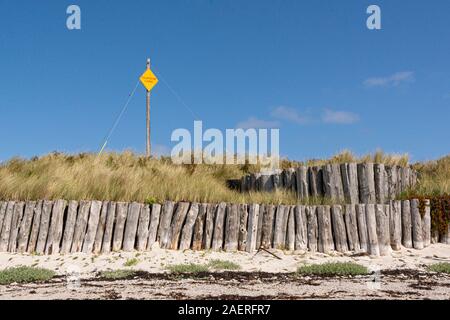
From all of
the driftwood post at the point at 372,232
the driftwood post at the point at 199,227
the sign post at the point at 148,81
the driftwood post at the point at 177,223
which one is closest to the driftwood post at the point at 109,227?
the driftwood post at the point at 177,223

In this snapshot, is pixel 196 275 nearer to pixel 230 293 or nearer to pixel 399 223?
pixel 230 293

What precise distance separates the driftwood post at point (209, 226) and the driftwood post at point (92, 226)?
85.8 inches

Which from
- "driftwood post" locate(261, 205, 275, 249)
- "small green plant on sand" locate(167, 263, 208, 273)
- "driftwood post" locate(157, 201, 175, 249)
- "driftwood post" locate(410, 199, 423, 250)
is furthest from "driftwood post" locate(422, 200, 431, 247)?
"driftwood post" locate(157, 201, 175, 249)

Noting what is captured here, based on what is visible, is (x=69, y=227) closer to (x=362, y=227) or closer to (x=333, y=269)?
(x=333, y=269)

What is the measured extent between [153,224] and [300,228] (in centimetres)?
292

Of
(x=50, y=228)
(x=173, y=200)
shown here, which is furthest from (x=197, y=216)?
(x=50, y=228)

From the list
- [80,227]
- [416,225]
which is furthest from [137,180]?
[416,225]

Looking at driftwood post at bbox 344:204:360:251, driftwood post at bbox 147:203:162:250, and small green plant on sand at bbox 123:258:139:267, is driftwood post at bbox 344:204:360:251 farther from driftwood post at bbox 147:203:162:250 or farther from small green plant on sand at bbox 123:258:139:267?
small green plant on sand at bbox 123:258:139:267

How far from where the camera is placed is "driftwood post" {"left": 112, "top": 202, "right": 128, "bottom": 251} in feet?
32.2

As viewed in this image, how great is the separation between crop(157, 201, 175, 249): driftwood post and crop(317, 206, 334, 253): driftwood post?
2.96 meters

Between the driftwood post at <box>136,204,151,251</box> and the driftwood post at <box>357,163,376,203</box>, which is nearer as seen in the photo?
the driftwood post at <box>136,204,151,251</box>

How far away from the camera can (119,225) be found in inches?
390
